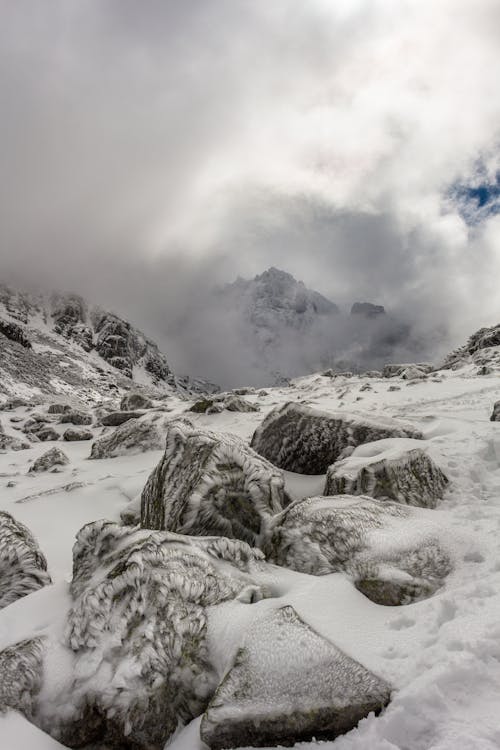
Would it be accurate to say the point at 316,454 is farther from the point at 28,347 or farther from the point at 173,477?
the point at 28,347

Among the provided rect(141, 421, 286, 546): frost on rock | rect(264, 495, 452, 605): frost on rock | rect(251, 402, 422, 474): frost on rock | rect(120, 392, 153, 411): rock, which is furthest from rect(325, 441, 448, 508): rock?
rect(120, 392, 153, 411): rock

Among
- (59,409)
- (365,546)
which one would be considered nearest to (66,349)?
(59,409)

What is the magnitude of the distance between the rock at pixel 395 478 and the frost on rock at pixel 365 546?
0.62 meters

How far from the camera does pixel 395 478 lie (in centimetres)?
567

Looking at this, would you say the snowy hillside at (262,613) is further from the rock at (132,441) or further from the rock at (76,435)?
the rock at (76,435)

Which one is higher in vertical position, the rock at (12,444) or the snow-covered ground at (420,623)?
the snow-covered ground at (420,623)

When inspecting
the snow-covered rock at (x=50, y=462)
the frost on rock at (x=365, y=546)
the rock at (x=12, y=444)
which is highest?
the frost on rock at (x=365, y=546)

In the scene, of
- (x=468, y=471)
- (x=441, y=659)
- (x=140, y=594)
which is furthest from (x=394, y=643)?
(x=468, y=471)

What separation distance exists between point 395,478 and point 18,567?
16.4 ft

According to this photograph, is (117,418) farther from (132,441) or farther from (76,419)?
(132,441)

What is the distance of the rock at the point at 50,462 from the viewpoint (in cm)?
1162

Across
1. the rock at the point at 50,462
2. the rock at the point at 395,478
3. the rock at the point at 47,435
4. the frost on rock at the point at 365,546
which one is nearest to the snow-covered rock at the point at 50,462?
the rock at the point at 50,462

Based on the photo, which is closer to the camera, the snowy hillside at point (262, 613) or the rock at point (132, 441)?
the snowy hillside at point (262, 613)

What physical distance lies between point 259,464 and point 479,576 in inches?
121
